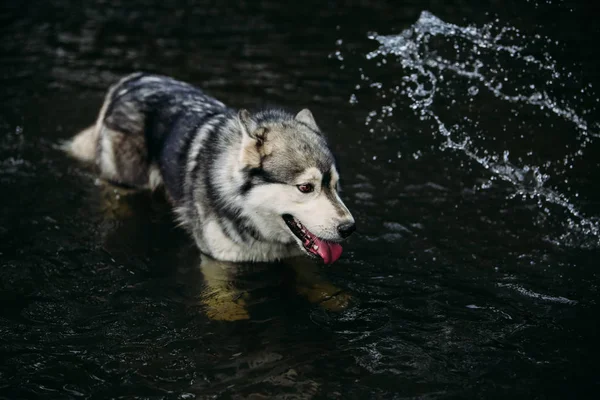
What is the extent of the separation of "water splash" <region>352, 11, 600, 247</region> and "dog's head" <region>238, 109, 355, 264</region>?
9.82 feet

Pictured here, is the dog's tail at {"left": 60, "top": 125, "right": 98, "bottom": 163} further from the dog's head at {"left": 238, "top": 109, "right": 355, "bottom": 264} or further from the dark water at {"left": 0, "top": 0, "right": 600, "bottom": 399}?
the dog's head at {"left": 238, "top": 109, "right": 355, "bottom": 264}

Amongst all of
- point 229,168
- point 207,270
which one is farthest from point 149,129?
point 207,270

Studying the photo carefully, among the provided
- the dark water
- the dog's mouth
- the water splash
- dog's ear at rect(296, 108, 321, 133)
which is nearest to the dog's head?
the dog's mouth

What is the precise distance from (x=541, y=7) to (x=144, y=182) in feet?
20.2

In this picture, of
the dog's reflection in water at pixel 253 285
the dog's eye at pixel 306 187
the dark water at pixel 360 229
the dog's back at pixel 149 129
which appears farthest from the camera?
the dog's back at pixel 149 129

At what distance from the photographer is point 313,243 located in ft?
17.0

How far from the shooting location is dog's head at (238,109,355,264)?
4930 millimetres

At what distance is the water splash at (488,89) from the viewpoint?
764 cm

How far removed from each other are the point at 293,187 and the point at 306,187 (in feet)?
0.34

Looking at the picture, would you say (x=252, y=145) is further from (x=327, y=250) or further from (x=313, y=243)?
(x=327, y=250)

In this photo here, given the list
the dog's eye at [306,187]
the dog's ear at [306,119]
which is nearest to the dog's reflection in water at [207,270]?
the dog's eye at [306,187]

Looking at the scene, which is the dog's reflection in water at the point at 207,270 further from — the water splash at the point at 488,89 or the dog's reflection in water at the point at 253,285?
the water splash at the point at 488,89

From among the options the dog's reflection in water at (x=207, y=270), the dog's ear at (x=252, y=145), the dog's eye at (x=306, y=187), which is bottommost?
the dog's reflection in water at (x=207, y=270)

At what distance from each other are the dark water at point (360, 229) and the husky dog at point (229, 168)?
0.43 metres
